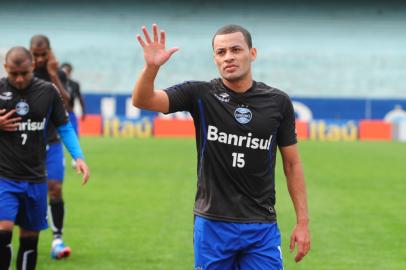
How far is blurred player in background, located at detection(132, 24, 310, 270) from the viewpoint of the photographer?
4.94 metres

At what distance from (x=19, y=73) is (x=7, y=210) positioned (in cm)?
116

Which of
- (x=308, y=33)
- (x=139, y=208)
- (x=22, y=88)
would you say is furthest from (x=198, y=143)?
(x=308, y=33)

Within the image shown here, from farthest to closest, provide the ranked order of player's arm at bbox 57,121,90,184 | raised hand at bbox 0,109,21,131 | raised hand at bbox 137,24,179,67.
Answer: player's arm at bbox 57,121,90,184
raised hand at bbox 0,109,21,131
raised hand at bbox 137,24,179,67

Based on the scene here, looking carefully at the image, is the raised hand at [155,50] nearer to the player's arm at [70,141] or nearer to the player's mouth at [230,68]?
the player's mouth at [230,68]

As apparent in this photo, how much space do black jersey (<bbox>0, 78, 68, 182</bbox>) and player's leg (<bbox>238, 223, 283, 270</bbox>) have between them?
259 centimetres

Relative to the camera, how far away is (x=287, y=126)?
519 cm

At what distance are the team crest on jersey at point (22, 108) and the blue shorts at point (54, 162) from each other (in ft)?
7.17

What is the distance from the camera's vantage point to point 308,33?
154 feet

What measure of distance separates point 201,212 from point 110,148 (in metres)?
21.5

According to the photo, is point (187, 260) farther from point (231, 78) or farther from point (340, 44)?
point (340, 44)

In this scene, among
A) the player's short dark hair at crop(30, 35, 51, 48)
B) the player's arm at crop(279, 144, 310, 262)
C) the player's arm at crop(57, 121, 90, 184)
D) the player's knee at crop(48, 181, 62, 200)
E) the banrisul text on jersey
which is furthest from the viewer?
the player's knee at crop(48, 181, 62, 200)

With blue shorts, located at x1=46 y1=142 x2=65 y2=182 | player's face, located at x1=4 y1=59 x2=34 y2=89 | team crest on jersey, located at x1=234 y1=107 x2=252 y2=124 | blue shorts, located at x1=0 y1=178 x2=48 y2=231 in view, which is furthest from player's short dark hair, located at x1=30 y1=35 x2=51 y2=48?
team crest on jersey, located at x1=234 y1=107 x2=252 y2=124

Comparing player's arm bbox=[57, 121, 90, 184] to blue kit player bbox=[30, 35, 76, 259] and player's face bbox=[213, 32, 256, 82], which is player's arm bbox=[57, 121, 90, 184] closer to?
blue kit player bbox=[30, 35, 76, 259]

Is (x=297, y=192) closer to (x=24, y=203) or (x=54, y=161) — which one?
(x=24, y=203)
